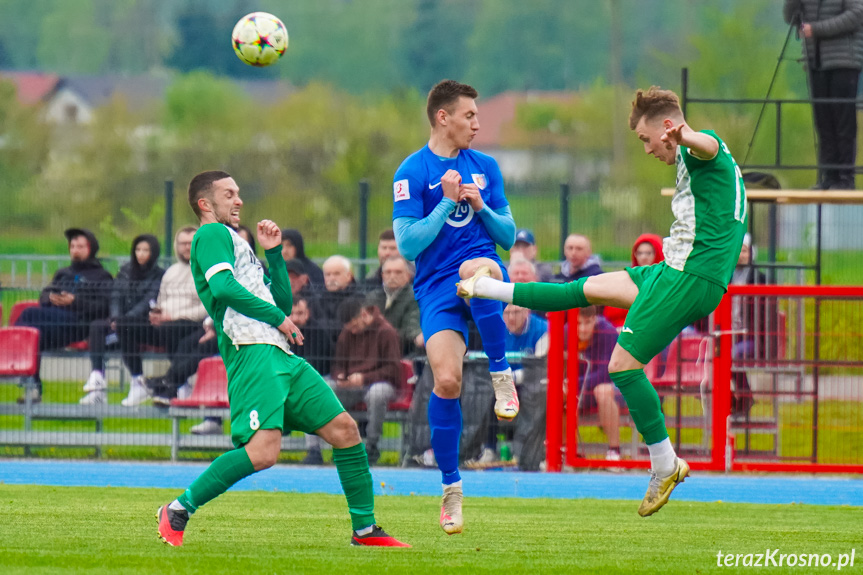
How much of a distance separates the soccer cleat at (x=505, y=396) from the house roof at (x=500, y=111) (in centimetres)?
4840

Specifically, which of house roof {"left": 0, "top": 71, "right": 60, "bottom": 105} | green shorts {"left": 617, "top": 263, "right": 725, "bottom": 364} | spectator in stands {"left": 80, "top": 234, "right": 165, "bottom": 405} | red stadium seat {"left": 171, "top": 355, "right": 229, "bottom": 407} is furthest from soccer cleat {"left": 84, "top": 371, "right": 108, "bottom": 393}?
house roof {"left": 0, "top": 71, "right": 60, "bottom": 105}

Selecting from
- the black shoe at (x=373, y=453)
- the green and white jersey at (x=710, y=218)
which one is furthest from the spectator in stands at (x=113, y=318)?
the green and white jersey at (x=710, y=218)

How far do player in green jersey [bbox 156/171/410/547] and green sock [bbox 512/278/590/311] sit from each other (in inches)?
50.2

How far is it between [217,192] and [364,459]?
1557 mm

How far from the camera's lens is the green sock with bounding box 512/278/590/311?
6906mm

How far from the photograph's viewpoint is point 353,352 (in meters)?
11.5

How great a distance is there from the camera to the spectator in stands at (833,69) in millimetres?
12086

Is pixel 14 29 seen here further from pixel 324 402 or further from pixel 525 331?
pixel 324 402

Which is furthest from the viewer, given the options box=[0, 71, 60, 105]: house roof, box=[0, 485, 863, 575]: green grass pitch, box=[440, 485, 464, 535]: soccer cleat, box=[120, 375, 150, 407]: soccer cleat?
box=[0, 71, 60, 105]: house roof

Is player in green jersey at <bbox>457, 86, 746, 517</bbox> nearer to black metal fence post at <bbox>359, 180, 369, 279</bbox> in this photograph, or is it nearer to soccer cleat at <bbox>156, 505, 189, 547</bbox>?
soccer cleat at <bbox>156, 505, 189, 547</bbox>

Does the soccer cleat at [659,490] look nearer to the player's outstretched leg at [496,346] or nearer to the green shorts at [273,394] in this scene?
the player's outstretched leg at [496,346]

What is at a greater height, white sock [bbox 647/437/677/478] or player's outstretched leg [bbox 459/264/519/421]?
player's outstretched leg [bbox 459/264/519/421]

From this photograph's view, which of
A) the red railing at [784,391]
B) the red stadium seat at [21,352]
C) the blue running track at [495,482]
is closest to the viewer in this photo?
the blue running track at [495,482]

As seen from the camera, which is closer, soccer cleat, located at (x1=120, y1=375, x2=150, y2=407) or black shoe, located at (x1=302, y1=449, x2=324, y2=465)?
black shoe, located at (x1=302, y1=449, x2=324, y2=465)
